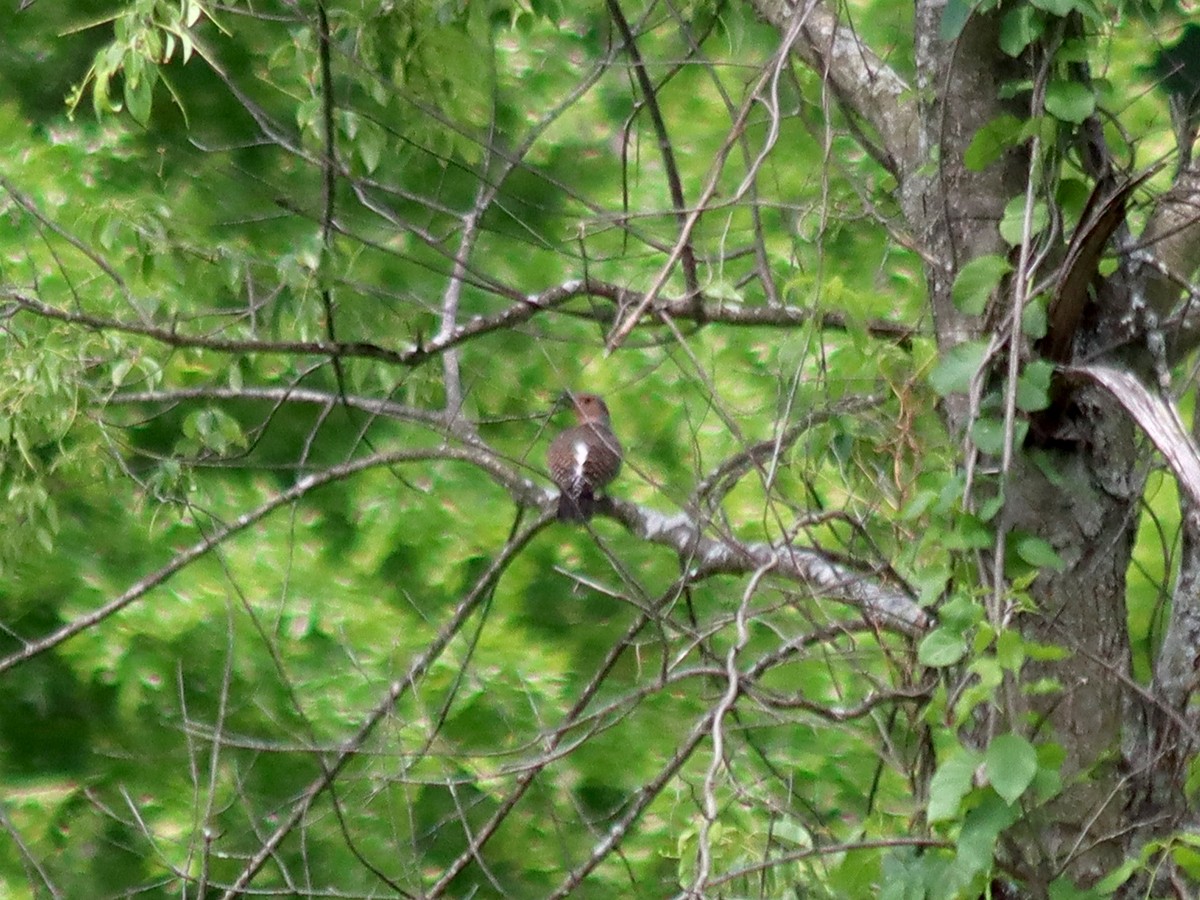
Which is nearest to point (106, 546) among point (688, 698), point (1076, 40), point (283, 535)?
point (283, 535)

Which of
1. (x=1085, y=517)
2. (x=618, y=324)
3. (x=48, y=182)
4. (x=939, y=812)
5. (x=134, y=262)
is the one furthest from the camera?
(x=48, y=182)

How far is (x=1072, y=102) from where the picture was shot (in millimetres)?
2477

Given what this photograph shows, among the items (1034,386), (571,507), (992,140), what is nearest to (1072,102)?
(992,140)

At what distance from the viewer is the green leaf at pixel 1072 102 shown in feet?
8.09

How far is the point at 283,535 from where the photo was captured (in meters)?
6.43

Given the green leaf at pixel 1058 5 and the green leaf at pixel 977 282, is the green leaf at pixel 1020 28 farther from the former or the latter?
the green leaf at pixel 977 282

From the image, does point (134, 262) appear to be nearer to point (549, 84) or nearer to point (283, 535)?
point (283, 535)

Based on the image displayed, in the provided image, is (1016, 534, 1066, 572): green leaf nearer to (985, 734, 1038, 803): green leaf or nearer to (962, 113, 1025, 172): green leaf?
(985, 734, 1038, 803): green leaf

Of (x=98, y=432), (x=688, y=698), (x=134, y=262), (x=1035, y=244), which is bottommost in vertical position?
(x=688, y=698)

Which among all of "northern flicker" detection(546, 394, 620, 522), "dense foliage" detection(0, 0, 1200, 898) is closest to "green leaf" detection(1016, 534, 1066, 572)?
"dense foliage" detection(0, 0, 1200, 898)

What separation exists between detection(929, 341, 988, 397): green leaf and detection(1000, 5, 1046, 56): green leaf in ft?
1.55

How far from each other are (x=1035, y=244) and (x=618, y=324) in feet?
2.27

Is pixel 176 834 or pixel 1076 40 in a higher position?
pixel 1076 40

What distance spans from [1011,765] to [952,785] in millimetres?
93
